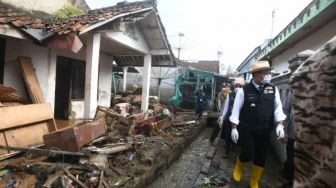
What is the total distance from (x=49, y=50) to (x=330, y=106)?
815 centimetres

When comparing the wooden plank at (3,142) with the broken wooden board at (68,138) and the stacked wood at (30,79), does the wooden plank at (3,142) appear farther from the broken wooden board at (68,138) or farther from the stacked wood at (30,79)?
the stacked wood at (30,79)

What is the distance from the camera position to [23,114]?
206 inches

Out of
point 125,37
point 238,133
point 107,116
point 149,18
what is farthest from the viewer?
point 149,18

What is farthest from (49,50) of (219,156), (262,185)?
(262,185)

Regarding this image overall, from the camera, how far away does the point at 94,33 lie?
6699mm

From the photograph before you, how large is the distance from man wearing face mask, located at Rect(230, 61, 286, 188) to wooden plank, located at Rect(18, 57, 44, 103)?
4.95 metres

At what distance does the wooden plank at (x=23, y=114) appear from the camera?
15.8ft

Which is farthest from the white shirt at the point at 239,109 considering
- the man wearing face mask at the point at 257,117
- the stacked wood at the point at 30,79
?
the stacked wood at the point at 30,79

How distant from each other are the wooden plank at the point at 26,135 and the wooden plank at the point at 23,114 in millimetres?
145

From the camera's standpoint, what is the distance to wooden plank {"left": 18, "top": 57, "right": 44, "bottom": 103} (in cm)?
657

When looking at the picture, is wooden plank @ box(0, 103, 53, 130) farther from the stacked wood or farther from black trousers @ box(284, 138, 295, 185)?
black trousers @ box(284, 138, 295, 185)

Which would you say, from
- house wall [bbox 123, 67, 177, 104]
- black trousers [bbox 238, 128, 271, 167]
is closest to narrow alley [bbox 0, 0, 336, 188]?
black trousers [bbox 238, 128, 271, 167]

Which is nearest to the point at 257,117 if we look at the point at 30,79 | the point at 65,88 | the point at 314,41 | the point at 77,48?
the point at 77,48

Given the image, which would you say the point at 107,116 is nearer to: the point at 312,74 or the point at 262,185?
the point at 262,185
